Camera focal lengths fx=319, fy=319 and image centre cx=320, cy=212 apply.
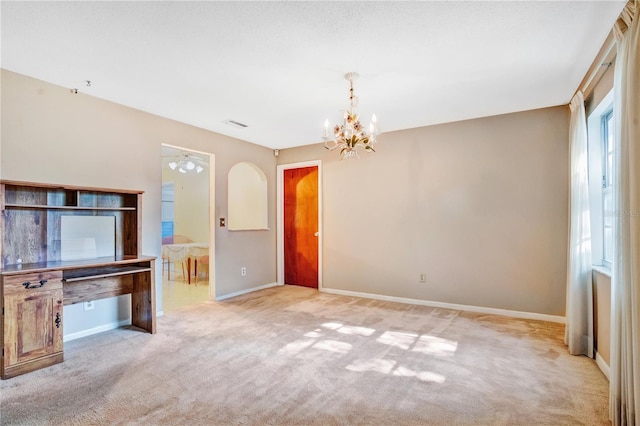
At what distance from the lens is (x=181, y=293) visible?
532 centimetres

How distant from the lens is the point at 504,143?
4062 mm

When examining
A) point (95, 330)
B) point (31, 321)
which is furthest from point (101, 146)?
point (95, 330)

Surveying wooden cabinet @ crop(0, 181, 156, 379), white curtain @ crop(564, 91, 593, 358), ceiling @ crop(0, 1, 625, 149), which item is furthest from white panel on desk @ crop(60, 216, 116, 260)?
white curtain @ crop(564, 91, 593, 358)

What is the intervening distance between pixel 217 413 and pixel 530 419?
1.94 meters

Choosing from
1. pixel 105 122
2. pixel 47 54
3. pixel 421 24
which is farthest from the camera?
pixel 105 122

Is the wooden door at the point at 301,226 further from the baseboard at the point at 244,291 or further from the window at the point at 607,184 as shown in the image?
the window at the point at 607,184

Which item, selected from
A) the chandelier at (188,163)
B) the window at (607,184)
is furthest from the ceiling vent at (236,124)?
the window at (607,184)

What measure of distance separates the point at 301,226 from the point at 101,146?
3230 millimetres

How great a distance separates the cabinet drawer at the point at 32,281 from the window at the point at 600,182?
192 inches

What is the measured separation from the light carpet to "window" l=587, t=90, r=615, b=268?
102 cm

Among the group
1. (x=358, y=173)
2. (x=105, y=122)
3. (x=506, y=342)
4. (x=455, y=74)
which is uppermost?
(x=455, y=74)

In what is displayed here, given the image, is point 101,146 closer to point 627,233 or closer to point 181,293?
point 181,293

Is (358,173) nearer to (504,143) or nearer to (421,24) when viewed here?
(504,143)

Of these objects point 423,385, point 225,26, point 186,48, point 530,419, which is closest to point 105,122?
point 186,48
